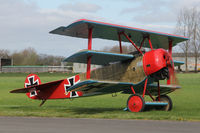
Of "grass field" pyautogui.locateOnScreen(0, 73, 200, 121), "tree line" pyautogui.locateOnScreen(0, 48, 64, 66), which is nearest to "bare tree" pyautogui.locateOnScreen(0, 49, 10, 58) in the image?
"tree line" pyautogui.locateOnScreen(0, 48, 64, 66)

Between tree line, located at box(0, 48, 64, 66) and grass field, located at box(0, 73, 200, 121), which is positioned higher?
tree line, located at box(0, 48, 64, 66)

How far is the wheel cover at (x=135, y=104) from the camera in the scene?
9.94m

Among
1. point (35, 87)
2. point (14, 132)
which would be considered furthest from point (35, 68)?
point (14, 132)

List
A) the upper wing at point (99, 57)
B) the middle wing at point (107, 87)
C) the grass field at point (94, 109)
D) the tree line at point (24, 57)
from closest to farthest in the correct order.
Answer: the grass field at point (94, 109)
the upper wing at point (99, 57)
the middle wing at point (107, 87)
the tree line at point (24, 57)

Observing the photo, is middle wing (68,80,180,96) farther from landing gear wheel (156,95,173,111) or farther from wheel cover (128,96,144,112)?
wheel cover (128,96,144,112)

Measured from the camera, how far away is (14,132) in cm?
634

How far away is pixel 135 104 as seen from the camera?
1005cm

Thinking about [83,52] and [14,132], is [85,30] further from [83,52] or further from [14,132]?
[14,132]

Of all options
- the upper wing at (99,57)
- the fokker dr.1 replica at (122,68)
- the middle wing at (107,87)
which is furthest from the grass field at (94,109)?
the upper wing at (99,57)

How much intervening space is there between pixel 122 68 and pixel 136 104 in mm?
1545

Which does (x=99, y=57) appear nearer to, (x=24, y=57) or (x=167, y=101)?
(x=167, y=101)

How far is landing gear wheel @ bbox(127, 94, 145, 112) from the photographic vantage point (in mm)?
9914

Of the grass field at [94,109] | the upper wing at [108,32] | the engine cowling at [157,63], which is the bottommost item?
the grass field at [94,109]

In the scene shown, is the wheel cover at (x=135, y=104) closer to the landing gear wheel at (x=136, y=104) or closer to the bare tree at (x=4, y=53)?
the landing gear wheel at (x=136, y=104)
